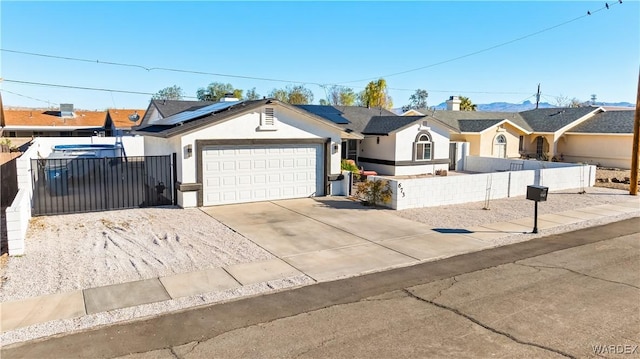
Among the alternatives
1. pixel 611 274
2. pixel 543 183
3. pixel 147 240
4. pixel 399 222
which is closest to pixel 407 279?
pixel 611 274

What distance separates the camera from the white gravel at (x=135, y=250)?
786 centimetres

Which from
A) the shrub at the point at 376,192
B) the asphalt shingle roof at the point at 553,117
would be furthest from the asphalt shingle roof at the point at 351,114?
the asphalt shingle roof at the point at 553,117

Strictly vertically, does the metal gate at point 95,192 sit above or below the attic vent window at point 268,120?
below

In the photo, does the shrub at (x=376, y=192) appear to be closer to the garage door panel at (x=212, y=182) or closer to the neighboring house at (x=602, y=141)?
the garage door panel at (x=212, y=182)

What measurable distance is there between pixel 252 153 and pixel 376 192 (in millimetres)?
4944

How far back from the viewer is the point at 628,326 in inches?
270

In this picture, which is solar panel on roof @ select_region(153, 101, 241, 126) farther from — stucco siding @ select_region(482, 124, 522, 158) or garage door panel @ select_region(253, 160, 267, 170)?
stucco siding @ select_region(482, 124, 522, 158)

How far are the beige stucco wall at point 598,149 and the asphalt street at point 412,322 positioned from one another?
1075 inches

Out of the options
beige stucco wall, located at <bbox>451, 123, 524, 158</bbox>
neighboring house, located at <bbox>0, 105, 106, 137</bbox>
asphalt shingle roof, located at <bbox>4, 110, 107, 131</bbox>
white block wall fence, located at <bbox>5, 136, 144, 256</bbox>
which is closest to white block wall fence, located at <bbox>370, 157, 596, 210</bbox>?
beige stucco wall, located at <bbox>451, 123, 524, 158</bbox>

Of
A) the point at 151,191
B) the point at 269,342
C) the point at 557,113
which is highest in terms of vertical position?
the point at 557,113

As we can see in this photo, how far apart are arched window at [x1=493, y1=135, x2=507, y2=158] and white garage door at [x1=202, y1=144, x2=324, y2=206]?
1905cm

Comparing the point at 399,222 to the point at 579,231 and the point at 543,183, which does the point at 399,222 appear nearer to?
the point at 579,231

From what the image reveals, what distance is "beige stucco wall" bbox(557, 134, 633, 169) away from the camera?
106 feet

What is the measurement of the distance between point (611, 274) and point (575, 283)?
1.24 m
